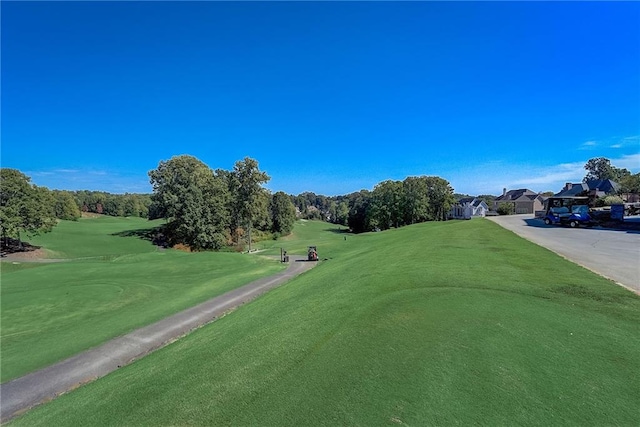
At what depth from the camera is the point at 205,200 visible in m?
50.4

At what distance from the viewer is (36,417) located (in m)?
6.67

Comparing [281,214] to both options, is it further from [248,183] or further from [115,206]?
[115,206]

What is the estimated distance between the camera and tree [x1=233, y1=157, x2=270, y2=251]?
153 feet

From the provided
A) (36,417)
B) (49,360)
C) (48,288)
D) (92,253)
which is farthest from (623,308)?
(92,253)

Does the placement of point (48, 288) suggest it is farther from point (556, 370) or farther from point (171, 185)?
point (171, 185)

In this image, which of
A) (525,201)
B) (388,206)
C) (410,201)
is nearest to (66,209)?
(388,206)

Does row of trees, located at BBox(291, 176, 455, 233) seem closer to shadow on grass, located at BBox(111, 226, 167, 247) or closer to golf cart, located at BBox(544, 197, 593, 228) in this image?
golf cart, located at BBox(544, 197, 593, 228)

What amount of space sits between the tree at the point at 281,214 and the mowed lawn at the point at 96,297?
5283 cm

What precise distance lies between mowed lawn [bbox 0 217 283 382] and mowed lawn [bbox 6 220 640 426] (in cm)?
420

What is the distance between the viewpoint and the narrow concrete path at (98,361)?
8.07 metres

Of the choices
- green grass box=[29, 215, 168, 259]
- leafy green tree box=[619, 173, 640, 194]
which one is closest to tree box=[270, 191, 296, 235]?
green grass box=[29, 215, 168, 259]

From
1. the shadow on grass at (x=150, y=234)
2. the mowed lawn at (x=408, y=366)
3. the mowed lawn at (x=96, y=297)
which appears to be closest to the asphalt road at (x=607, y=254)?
the mowed lawn at (x=408, y=366)

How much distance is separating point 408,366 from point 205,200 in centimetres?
4914

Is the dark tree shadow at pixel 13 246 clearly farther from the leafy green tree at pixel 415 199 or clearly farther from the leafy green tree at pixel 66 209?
the leafy green tree at pixel 415 199
